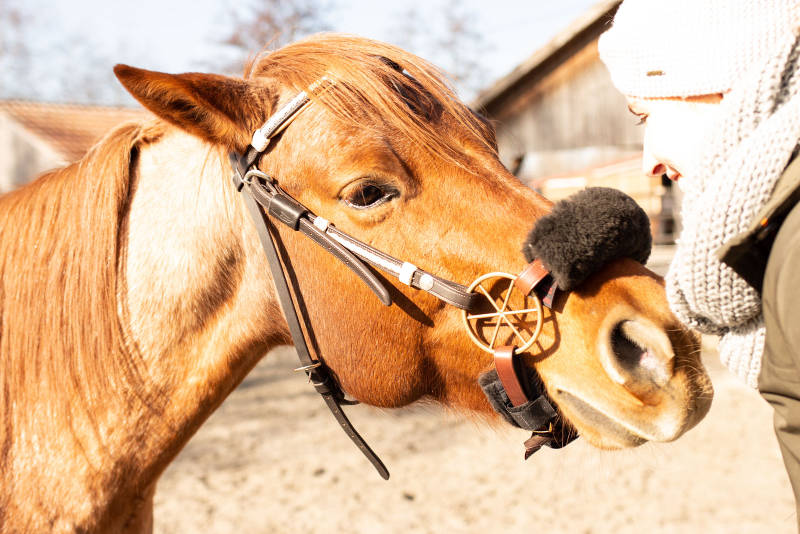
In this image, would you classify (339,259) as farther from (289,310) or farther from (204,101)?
(204,101)

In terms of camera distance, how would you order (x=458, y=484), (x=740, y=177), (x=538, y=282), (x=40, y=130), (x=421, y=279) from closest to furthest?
(x=740, y=177) < (x=538, y=282) < (x=421, y=279) < (x=458, y=484) < (x=40, y=130)

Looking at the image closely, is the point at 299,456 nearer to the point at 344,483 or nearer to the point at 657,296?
the point at 344,483

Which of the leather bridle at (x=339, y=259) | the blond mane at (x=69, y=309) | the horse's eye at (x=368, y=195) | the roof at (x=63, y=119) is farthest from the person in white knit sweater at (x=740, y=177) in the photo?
the roof at (x=63, y=119)

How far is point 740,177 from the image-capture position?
110 centimetres

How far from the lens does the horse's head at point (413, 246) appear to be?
1.52 metres

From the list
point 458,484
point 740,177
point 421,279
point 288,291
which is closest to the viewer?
point 740,177

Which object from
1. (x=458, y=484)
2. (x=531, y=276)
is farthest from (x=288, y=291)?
(x=458, y=484)

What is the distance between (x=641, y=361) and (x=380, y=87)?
106 cm

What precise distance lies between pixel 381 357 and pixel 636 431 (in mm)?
727

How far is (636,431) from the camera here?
1.50m

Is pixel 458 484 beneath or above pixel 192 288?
beneath

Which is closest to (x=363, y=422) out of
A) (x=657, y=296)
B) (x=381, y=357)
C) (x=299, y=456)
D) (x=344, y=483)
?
(x=299, y=456)

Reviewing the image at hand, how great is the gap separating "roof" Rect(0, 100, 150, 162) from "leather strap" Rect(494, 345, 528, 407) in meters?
21.7

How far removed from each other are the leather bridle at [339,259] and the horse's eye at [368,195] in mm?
94
